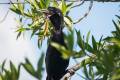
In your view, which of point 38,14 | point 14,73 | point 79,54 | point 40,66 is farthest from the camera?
point 38,14

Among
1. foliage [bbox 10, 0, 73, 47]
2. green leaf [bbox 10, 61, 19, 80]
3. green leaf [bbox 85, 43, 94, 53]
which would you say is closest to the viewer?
green leaf [bbox 10, 61, 19, 80]

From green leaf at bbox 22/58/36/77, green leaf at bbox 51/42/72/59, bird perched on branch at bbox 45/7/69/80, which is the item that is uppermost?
green leaf at bbox 51/42/72/59

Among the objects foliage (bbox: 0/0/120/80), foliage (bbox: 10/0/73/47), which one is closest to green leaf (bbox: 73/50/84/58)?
foliage (bbox: 0/0/120/80)

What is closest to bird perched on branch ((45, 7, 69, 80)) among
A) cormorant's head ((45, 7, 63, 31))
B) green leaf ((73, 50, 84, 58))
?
cormorant's head ((45, 7, 63, 31))

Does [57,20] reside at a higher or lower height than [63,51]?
lower

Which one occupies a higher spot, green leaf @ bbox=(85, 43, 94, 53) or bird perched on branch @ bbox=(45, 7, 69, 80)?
green leaf @ bbox=(85, 43, 94, 53)

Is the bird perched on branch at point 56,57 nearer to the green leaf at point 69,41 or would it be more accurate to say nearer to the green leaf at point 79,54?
the green leaf at point 79,54

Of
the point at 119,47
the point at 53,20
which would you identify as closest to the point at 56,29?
the point at 53,20

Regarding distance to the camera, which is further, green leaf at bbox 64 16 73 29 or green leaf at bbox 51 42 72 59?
green leaf at bbox 64 16 73 29

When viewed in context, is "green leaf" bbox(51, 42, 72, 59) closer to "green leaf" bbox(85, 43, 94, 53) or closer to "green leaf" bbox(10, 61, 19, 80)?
"green leaf" bbox(10, 61, 19, 80)

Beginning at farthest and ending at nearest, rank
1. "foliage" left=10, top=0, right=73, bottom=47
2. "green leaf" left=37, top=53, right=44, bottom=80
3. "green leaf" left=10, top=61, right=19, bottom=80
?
"foliage" left=10, top=0, right=73, bottom=47
"green leaf" left=10, top=61, right=19, bottom=80
"green leaf" left=37, top=53, right=44, bottom=80

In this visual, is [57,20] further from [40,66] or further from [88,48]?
[40,66]

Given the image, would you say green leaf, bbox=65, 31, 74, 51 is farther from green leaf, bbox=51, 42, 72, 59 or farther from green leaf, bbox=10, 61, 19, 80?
green leaf, bbox=10, 61, 19, 80

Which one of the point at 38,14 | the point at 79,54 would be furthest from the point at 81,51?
the point at 38,14
